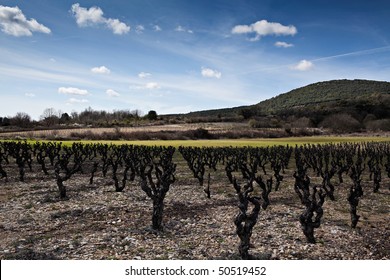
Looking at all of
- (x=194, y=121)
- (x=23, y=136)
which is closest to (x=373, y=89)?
(x=194, y=121)

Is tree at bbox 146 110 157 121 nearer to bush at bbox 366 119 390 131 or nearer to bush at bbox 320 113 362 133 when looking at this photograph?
bush at bbox 320 113 362 133

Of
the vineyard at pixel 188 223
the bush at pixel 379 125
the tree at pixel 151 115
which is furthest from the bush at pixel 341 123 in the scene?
the vineyard at pixel 188 223

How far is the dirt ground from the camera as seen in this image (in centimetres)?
1182

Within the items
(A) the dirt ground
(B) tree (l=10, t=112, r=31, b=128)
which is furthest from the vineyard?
(B) tree (l=10, t=112, r=31, b=128)

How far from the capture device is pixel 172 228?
14.7 metres

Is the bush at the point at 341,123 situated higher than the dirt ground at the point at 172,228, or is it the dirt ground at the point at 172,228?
the bush at the point at 341,123

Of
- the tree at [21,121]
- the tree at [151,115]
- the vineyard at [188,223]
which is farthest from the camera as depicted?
the tree at [151,115]

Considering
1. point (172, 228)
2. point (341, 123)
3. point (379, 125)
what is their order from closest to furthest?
point (172, 228), point (379, 125), point (341, 123)

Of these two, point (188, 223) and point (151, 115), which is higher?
point (151, 115)

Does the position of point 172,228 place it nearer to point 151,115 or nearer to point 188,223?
point 188,223

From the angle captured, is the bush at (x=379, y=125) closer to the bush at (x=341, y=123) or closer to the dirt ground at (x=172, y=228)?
the bush at (x=341, y=123)

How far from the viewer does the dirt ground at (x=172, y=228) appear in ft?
38.8

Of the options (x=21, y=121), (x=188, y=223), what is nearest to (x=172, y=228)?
(x=188, y=223)

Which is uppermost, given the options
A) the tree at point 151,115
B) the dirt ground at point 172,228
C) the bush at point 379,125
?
the tree at point 151,115
